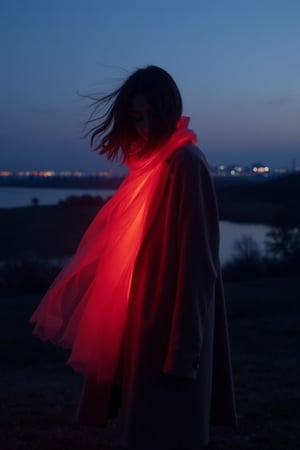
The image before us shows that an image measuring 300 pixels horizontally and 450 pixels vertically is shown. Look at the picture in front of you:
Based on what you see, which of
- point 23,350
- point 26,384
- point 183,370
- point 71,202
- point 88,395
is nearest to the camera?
point 183,370

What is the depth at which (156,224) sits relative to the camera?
8.32ft

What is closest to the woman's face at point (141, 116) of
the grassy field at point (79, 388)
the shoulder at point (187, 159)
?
the shoulder at point (187, 159)

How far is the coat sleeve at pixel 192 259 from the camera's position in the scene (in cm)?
237

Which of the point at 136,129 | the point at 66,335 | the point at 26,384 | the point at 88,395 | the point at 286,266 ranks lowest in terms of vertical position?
the point at 286,266

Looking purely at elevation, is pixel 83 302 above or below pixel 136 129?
below

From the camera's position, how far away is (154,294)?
2.49 meters

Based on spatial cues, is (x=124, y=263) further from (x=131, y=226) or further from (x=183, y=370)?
(x=183, y=370)

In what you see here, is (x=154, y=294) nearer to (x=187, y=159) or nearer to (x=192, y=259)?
(x=192, y=259)

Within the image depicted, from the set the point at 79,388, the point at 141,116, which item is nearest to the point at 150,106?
the point at 141,116

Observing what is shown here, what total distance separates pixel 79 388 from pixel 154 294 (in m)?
3.96

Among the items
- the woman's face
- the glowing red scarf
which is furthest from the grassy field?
the woman's face

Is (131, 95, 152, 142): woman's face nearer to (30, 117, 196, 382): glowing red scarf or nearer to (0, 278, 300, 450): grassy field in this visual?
(30, 117, 196, 382): glowing red scarf

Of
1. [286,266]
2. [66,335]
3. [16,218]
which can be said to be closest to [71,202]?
[16,218]

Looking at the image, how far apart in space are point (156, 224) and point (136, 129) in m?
0.38
